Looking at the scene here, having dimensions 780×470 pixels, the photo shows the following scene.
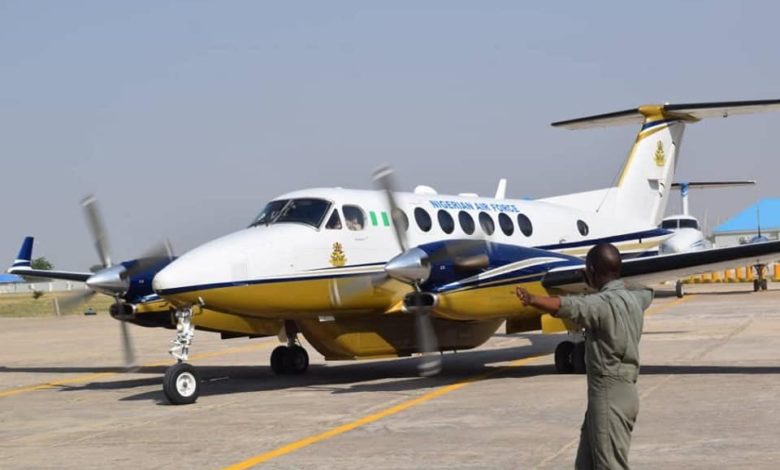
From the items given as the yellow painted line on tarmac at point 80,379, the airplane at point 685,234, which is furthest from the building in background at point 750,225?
the yellow painted line on tarmac at point 80,379

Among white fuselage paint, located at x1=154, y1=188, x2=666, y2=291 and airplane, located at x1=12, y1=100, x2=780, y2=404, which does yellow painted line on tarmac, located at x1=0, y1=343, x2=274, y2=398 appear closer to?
airplane, located at x1=12, y1=100, x2=780, y2=404

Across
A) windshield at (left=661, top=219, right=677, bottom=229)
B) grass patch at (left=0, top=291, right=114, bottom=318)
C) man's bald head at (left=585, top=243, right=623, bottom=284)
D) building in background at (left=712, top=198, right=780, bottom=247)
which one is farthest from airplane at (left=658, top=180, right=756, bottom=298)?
building in background at (left=712, top=198, right=780, bottom=247)

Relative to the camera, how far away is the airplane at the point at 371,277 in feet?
46.4

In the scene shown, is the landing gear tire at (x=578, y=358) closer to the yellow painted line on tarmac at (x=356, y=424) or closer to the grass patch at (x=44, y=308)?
the yellow painted line on tarmac at (x=356, y=424)

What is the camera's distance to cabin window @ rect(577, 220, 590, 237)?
19359 millimetres

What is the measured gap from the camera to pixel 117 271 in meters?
16.2

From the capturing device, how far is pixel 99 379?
17.9 m

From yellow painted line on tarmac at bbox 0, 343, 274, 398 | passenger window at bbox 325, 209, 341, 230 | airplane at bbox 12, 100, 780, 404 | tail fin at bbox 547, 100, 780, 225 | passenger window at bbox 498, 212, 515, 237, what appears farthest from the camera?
tail fin at bbox 547, 100, 780, 225

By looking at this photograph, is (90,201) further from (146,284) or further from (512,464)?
(512,464)

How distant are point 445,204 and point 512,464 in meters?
8.75

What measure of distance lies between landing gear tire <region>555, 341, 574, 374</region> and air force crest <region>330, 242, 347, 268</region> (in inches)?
137

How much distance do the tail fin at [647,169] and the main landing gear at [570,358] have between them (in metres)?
5.44

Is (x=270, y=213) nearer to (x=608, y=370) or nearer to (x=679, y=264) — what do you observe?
(x=679, y=264)

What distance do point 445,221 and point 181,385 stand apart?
5.14m
